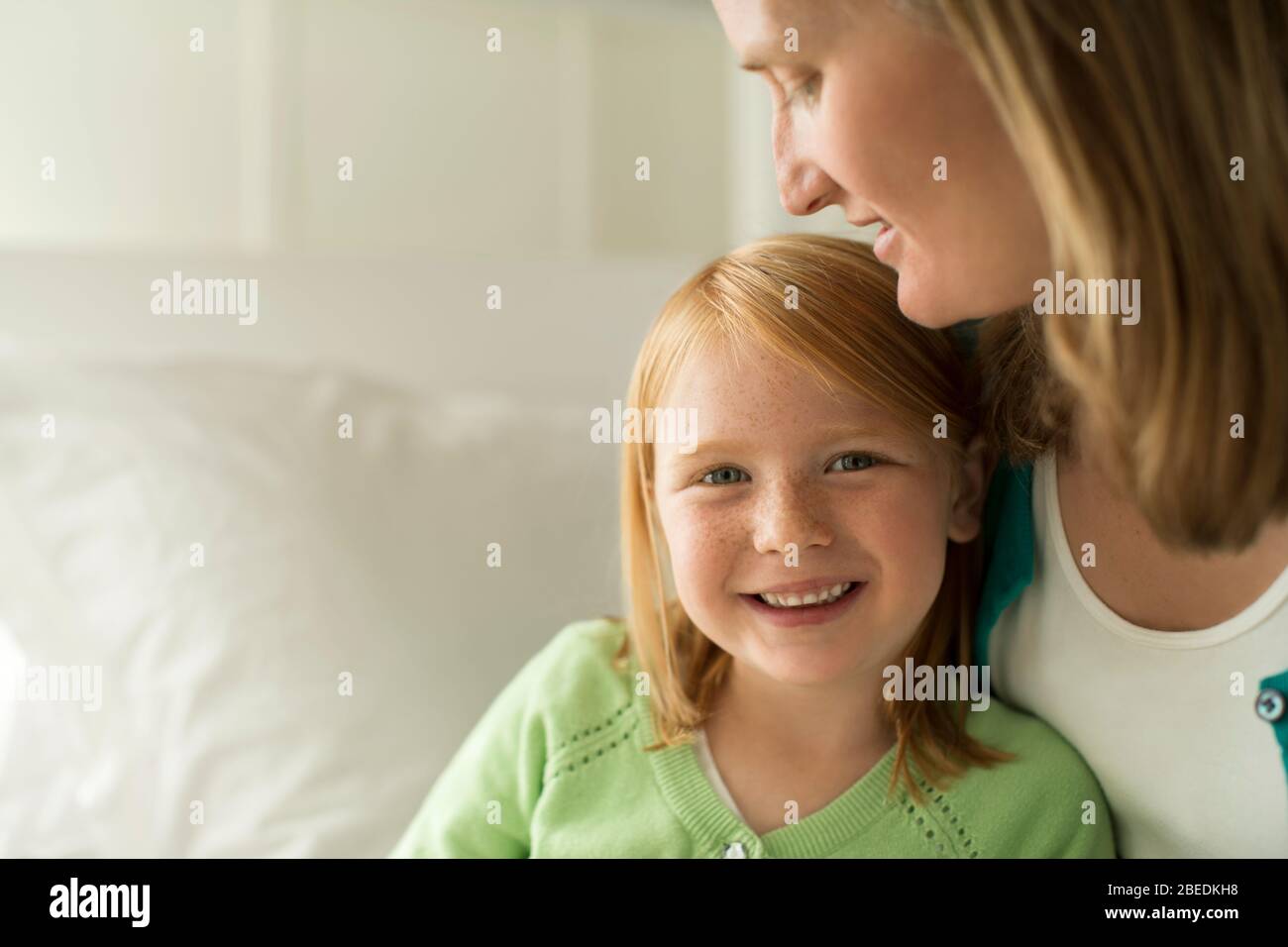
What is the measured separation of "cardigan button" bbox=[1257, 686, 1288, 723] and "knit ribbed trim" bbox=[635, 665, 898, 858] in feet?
0.87

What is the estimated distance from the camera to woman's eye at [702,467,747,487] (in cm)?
84

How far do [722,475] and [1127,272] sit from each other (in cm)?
31

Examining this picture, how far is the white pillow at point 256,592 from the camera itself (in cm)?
104

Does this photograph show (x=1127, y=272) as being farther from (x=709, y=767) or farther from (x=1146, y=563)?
(x=709, y=767)

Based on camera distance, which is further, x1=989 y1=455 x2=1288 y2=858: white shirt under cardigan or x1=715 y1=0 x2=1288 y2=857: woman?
x1=989 y1=455 x2=1288 y2=858: white shirt under cardigan

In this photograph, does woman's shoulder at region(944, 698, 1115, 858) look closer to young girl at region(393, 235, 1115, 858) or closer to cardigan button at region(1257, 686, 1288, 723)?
young girl at region(393, 235, 1115, 858)

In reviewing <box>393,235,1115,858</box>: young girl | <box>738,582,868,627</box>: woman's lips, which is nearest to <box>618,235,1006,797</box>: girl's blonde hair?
<box>393,235,1115,858</box>: young girl

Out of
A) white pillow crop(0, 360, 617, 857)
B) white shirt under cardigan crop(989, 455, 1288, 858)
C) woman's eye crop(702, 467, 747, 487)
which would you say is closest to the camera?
white shirt under cardigan crop(989, 455, 1288, 858)

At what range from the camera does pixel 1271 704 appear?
71 cm

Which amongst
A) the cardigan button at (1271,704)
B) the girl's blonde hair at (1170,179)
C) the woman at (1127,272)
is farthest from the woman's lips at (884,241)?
the cardigan button at (1271,704)

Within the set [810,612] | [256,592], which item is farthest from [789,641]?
[256,592]

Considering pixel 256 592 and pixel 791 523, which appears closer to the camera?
pixel 791 523

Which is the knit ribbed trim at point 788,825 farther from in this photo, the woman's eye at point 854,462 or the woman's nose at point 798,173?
the woman's nose at point 798,173
